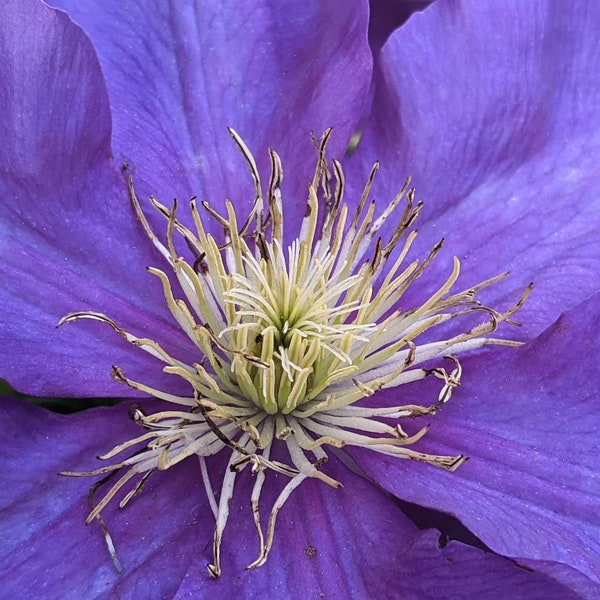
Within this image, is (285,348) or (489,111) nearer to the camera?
(285,348)

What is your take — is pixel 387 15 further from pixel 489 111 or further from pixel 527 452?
pixel 527 452

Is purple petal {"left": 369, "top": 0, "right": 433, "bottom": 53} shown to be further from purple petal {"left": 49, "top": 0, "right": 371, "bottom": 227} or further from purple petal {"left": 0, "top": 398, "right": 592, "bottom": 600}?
purple petal {"left": 0, "top": 398, "right": 592, "bottom": 600}

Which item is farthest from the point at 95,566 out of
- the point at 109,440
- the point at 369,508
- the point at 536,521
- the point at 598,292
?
the point at 598,292

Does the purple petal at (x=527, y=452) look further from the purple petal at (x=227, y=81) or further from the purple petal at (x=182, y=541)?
the purple petal at (x=227, y=81)

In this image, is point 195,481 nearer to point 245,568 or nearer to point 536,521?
point 245,568

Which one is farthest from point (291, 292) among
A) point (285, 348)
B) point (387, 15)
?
point (387, 15)

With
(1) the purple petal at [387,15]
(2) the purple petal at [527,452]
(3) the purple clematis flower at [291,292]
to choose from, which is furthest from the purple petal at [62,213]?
(1) the purple petal at [387,15]
